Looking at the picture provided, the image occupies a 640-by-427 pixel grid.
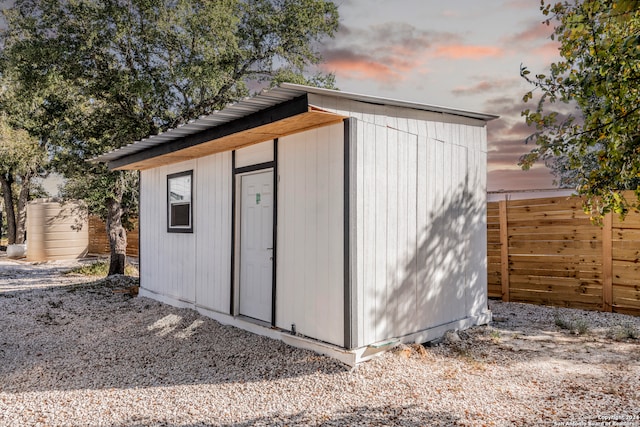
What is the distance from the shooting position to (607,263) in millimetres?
6445

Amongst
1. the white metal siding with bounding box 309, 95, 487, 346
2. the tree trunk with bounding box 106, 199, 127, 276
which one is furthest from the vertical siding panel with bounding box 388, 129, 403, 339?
the tree trunk with bounding box 106, 199, 127, 276

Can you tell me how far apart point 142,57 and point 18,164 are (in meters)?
10.9

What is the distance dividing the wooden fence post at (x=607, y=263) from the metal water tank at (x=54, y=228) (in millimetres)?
14993

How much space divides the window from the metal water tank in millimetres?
9402

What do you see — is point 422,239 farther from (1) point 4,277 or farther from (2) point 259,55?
(1) point 4,277

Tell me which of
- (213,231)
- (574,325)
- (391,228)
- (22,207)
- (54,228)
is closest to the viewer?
(391,228)

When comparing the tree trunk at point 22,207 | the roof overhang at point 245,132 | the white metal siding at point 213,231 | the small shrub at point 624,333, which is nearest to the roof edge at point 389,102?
the roof overhang at point 245,132

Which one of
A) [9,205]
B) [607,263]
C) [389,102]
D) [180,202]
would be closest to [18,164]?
[9,205]

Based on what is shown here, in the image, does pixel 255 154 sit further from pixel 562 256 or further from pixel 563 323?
pixel 562 256

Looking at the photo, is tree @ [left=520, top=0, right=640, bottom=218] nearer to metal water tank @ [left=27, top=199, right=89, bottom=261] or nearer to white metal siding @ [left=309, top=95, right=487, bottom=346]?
white metal siding @ [left=309, top=95, right=487, bottom=346]

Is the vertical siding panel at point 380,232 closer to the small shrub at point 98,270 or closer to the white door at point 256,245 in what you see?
the white door at point 256,245

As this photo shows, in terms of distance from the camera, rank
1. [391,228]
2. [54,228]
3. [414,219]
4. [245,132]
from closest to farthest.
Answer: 1. [391,228]
2. [245,132]
3. [414,219]
4. [54,228]

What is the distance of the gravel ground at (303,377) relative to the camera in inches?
129

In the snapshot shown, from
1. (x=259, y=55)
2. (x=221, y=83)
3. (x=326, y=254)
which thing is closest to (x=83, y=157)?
(x=221, y=83)
